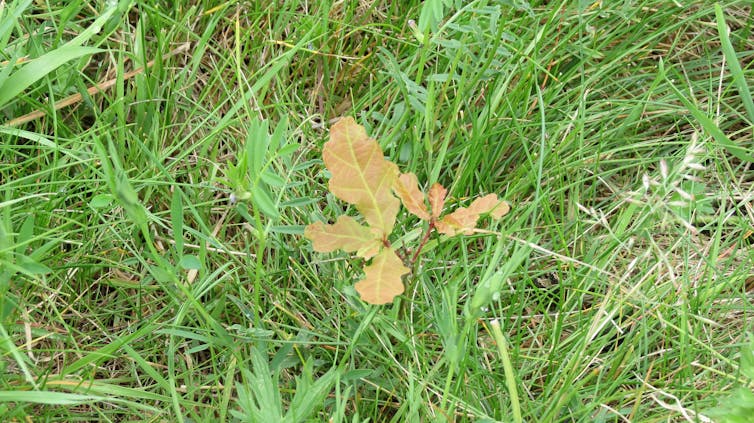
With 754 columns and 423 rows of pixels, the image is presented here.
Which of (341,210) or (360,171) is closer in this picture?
(360,171)

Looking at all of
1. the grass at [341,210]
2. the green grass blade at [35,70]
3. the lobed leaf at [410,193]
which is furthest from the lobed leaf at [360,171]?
the green grass blade at [35,70]

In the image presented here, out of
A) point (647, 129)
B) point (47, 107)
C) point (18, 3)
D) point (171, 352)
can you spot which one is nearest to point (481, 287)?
point (171, 352)

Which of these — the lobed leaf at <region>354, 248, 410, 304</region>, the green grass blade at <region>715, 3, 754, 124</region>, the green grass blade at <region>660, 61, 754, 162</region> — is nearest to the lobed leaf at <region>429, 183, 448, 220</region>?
the lobed leaf at <region>354, 248, 410, 304</region>

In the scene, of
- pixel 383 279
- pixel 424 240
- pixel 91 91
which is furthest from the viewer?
pixel 91 91

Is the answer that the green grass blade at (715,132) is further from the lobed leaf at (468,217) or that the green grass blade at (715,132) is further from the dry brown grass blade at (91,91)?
the dry brown grass blade at (91,91)

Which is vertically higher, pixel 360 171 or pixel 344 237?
pixel 360 171

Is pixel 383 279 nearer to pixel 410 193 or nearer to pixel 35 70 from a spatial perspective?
pixel 410 193

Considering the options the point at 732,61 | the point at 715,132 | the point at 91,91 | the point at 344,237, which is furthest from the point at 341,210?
the point at 732,61

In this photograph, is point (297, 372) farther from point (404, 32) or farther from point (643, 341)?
point (404, 32)
